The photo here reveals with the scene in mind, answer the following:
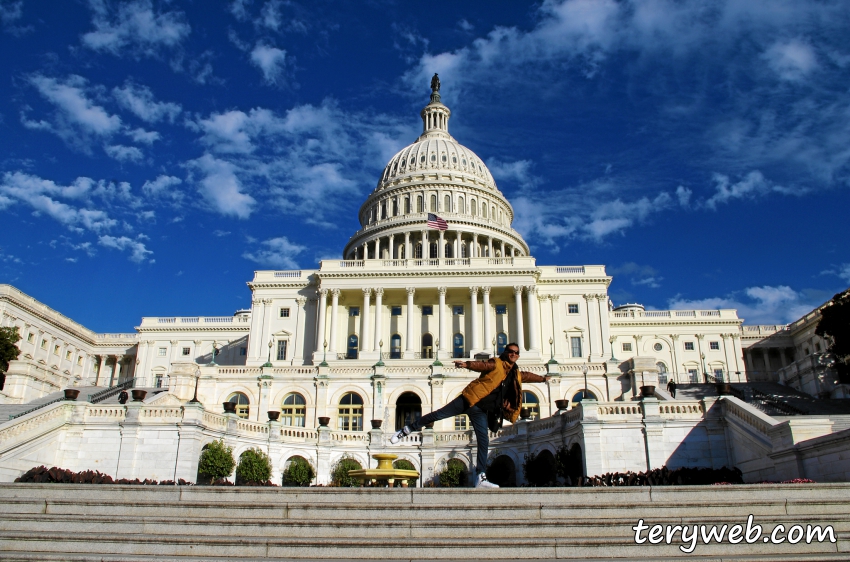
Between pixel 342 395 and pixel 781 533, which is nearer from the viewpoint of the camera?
pixel 781 533

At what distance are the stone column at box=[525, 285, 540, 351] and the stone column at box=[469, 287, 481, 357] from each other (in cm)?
550

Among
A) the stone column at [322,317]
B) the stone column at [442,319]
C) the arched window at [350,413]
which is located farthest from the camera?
the stone column at [322,317]

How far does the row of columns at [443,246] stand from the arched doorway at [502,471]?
58311 millimetres

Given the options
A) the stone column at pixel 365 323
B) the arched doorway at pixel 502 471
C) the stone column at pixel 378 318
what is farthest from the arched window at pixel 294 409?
the stone column at pixel 378 318

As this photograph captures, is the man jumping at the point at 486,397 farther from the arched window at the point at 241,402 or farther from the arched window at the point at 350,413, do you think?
the arched window at the point at 241,402

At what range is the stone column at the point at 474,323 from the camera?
7294 cm

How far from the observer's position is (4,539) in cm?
1308

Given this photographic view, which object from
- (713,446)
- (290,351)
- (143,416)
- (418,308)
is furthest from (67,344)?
(713,446)

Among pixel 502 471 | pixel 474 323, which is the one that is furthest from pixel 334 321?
pixel 502 471

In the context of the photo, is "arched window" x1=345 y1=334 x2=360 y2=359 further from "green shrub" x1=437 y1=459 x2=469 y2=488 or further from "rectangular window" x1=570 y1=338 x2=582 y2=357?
"green shrub" x1=437 y1=459 x2=469 y2=488

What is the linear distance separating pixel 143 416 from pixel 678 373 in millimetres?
66707

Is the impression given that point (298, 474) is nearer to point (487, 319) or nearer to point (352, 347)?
point (487, 319)

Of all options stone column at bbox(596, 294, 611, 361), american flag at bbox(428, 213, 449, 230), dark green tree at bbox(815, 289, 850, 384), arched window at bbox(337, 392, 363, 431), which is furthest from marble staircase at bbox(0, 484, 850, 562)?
american flag at bbox(428, 213, 449, 230)

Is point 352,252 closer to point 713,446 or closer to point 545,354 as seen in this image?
point 545,354
